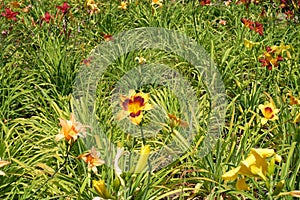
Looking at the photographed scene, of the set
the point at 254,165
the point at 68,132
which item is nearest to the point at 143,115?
the point at 68,132

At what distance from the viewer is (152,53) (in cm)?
415

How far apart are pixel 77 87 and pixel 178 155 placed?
4.29ft

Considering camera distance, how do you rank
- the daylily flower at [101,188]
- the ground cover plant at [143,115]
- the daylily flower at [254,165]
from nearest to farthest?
the daylily flower at [254,165] < the daylily flower at [101,188] < the ground cover plant at [143,115]

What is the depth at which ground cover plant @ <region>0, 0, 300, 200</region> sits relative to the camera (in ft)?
6.62

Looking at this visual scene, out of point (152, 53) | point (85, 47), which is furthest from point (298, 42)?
point (85, 47)

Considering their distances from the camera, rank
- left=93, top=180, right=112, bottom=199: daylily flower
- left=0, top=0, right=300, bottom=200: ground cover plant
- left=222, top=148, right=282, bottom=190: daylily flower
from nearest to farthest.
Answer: left=222, top=148, right=282, bottom=190: daylily flower < left=93, top=180, right=112, bottom=199: daylily flower < left=0, top=0, right=300, bottom=200: ground cover plant

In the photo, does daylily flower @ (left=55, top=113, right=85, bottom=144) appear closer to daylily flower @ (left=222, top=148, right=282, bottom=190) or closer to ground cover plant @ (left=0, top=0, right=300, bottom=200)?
ground cover plant @ (left=0, top=0, right=300, bottom=200)

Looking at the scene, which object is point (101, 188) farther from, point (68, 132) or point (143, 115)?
point (143, 115)

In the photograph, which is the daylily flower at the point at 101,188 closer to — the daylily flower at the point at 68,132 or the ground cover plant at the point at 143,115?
the ground cover plant at the point at 143,115

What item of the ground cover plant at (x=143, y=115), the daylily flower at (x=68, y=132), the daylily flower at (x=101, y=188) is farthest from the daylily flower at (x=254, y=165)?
the daylily flower at (x=68, y=132)

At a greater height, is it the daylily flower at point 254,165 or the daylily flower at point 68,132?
the daylily flower at point 254,165

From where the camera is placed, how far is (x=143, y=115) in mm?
3055

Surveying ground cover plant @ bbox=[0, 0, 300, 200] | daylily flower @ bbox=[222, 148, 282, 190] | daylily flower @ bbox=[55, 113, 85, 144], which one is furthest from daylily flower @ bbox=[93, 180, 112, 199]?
daylily flower @ bbox=[222, 148, 282, 190]

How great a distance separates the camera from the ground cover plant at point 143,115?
2018 millimetres
